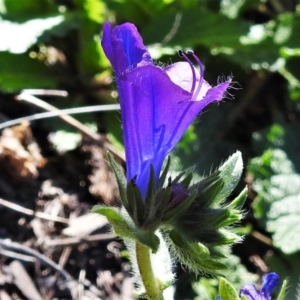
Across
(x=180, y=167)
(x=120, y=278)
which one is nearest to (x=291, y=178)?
(x=180, y=167)

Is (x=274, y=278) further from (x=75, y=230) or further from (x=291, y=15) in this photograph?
(x=291, y=15)

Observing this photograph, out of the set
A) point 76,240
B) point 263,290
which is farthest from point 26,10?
point 263,290

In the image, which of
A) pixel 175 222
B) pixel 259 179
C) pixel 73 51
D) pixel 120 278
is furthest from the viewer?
pixel 73 51

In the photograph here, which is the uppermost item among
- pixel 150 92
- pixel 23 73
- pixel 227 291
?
pixel 150 92

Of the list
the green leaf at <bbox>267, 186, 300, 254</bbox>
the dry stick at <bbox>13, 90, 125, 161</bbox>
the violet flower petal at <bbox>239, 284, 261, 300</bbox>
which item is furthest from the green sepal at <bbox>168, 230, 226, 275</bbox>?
the dry stick at <bbox>13, 90, 125, 161</bbox>

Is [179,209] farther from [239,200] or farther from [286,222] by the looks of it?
[286,222]

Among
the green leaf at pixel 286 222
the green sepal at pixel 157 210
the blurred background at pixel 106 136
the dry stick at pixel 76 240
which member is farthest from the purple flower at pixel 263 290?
the dry stick at pixel 76 240

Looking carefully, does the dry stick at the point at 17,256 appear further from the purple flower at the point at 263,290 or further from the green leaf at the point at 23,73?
the purple flower at the point at 263,290
